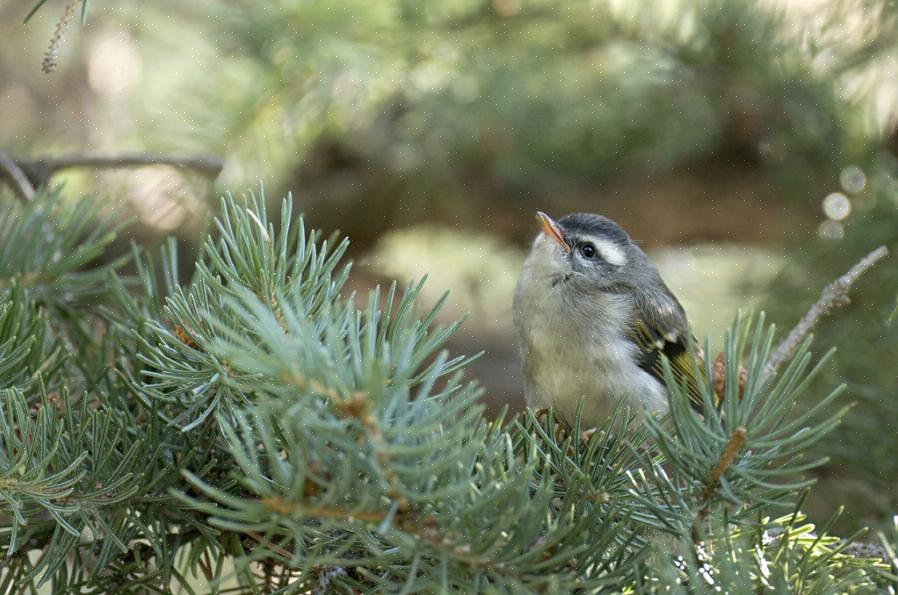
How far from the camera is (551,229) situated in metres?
2.24

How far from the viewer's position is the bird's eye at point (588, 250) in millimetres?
2324

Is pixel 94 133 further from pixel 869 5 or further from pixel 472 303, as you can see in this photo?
pixel 869 5

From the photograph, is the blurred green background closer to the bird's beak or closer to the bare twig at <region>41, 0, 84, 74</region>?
the bird's beak

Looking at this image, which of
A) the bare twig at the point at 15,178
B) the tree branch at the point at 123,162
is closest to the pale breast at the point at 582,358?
the tree branch at the point at 123,162

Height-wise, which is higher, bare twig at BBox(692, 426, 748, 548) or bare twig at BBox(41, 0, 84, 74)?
bare twig at BBox(41, 0, 84, 74)

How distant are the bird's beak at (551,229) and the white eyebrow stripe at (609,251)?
0.20 ft

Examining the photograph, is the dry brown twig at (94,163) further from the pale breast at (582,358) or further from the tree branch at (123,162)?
the pale breast at (582,358)

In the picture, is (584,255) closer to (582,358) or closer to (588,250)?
(588,250)

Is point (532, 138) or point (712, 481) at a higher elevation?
point (532, 138)

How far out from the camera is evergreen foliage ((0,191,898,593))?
0.79m

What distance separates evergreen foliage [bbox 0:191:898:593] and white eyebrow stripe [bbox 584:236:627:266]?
1049mm

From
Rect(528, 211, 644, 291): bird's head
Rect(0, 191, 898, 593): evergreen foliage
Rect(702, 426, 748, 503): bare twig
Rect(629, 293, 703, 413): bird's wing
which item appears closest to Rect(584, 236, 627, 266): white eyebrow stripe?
Rect(528, 211, 644, 291): bird's head

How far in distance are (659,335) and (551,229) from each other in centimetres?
36

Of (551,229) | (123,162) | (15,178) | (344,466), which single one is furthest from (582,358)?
(344,466)
